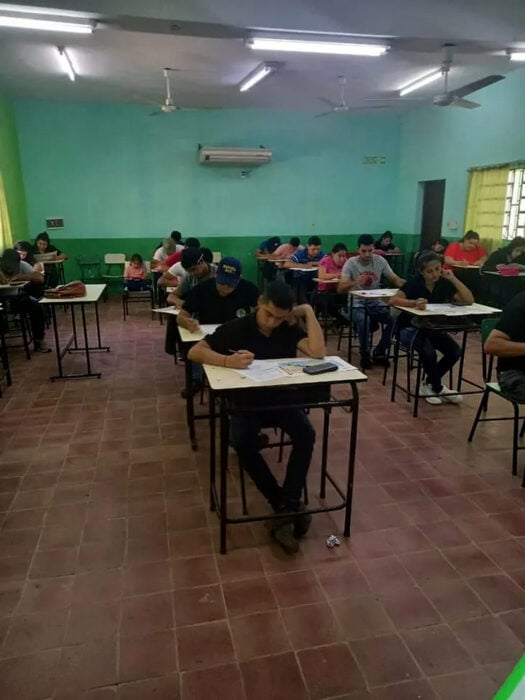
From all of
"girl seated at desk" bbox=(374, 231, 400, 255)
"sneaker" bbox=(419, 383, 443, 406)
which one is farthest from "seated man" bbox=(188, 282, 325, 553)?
"girl seated at desk" bbox=(374, 231, 400, 255)

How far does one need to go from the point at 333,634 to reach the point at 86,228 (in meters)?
9.28

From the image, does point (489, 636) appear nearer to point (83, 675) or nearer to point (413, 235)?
point (83, 675)

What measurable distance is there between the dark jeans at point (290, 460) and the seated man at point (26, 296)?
13.4 ft

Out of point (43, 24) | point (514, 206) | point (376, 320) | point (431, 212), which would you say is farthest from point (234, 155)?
point (376, 320)

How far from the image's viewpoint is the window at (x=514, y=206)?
706 cm

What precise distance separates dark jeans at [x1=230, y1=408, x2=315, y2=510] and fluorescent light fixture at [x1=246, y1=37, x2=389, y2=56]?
4441 millimetres

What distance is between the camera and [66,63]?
20.9ft

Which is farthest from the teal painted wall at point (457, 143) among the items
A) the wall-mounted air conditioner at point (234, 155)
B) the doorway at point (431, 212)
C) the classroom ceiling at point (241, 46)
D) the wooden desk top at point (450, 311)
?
the wooden desk top at point (450, 311)

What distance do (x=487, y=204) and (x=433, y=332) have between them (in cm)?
483

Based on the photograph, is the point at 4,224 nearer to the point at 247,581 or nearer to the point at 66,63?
the point at 66,63

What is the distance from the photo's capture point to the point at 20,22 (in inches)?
181

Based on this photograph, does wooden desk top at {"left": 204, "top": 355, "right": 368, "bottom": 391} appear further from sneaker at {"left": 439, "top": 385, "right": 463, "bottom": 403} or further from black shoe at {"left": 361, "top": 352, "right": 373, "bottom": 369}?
black shoe at {"left": 361, "top": 352, "right": 373, "bottom": 369}

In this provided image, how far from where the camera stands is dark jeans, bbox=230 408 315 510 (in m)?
2.31

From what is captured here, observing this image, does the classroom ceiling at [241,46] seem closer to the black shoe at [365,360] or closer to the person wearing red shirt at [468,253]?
the person wearing red shirt at [468,253]
